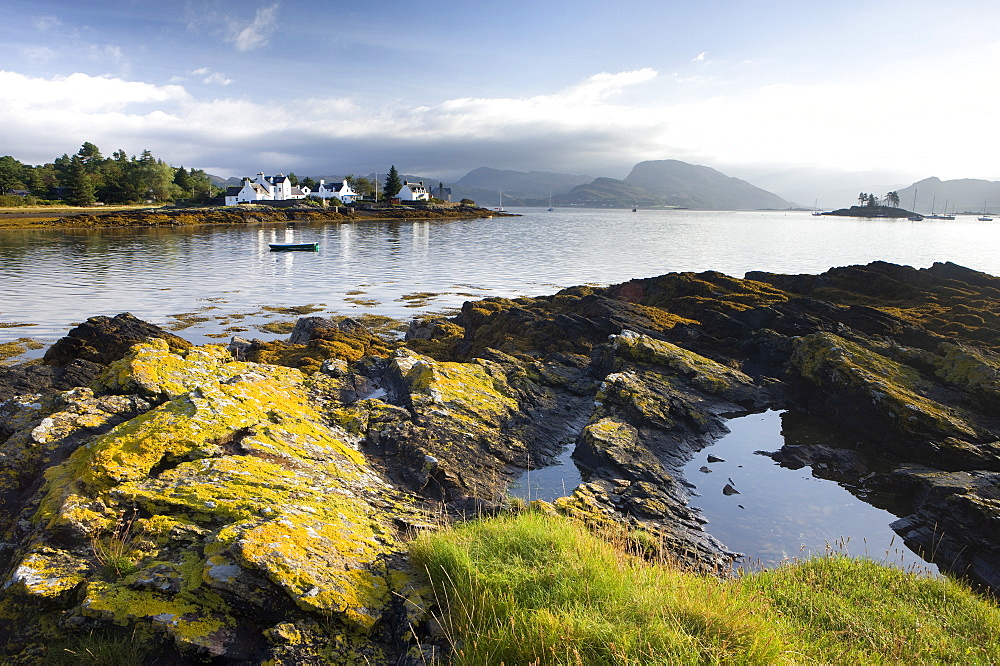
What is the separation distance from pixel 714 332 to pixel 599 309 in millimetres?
4484

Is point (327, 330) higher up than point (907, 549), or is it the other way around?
point (327, 330)

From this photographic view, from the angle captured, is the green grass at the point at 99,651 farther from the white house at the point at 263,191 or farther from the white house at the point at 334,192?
the white house at the point at 334,192

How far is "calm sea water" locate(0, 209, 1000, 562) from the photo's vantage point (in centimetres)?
1023

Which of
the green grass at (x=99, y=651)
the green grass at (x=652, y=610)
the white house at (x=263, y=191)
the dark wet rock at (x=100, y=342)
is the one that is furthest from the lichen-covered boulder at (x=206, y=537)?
the white house at (x=263, y=191)

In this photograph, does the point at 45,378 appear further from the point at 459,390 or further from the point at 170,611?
the point at 170,611

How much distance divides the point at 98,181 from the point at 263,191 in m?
42.9

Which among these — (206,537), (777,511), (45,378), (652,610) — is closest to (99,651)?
(206,537)

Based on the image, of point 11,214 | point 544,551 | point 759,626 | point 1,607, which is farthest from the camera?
point 11,214

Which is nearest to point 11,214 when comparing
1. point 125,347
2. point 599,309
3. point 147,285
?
point 147,285

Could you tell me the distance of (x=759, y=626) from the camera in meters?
4.69

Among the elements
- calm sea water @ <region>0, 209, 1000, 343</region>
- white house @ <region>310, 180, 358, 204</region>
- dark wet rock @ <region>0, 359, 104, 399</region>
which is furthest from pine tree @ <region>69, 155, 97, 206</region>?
dark wet rock @ <region>0, 359, 104, 399</region>

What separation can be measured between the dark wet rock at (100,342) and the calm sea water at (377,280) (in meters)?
6.52

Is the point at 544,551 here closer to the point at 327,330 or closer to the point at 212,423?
the point at 212,423

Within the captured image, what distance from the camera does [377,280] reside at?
42938 millimetres
